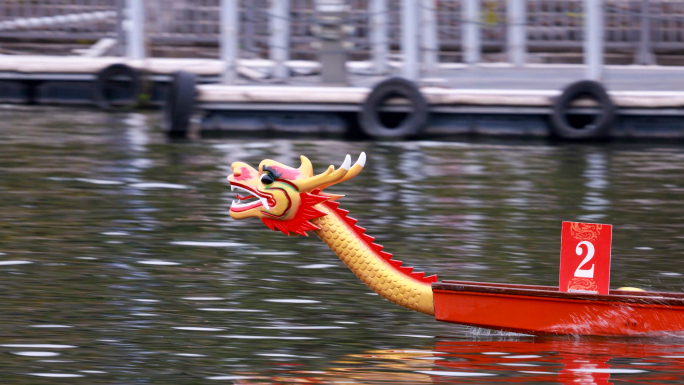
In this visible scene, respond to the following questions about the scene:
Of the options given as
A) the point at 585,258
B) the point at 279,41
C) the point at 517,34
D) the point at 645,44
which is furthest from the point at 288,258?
the point at 645,44

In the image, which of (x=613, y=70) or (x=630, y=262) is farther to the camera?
(x=613, y=70)

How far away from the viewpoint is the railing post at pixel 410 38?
16438mm

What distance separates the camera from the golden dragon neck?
20.2 feet

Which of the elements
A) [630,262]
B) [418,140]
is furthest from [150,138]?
[630,262]

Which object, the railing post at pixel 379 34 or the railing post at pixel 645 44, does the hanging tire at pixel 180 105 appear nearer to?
the railing post at pixel 379 34

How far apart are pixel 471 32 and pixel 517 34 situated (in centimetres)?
78

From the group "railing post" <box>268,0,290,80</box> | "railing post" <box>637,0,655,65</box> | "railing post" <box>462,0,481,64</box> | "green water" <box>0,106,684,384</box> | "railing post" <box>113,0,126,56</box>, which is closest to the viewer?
"green water" <box>0,106,684,384</box>

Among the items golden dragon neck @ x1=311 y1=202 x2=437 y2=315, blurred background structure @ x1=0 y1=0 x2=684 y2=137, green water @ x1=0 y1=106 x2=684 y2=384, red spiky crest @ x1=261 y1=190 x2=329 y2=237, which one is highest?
blurred background structure @ x1=0 y1=0 x2=684 y2=137

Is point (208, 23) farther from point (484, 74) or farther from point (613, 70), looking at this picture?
point (613, 70)

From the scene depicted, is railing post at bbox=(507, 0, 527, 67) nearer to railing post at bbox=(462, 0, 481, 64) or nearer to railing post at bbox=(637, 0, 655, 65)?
railing post at bbox=(462, 0, 481, 64)

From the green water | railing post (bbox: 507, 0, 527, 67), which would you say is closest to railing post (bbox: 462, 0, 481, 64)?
railing post (bbox: 507, 0, 527, 67)

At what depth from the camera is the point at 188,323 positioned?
650cm

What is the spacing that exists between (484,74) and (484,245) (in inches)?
386

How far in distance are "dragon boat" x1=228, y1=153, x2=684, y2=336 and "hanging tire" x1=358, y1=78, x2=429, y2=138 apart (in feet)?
31.9
